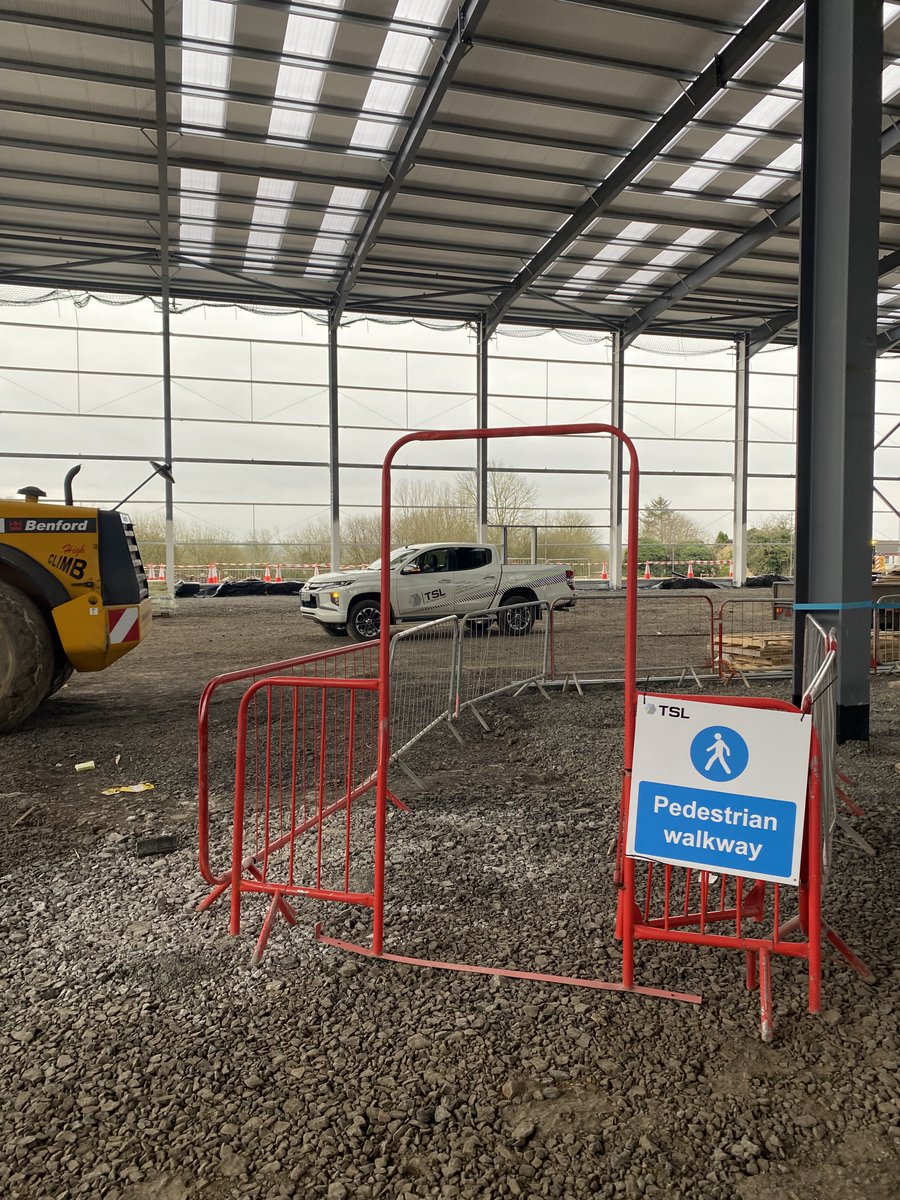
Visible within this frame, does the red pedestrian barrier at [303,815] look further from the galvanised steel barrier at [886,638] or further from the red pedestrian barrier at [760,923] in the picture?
the galvanised steel barrier at [886,638]

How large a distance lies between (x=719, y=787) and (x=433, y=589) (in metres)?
10.9

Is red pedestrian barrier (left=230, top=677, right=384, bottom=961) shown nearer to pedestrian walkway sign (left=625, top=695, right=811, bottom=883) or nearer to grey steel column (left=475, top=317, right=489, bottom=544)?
pedestrian walkway sign (left=625, top=695, right=811, bottom=883)

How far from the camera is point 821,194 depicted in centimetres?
745

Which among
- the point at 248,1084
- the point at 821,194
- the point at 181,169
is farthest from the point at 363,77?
the point at 248,1084

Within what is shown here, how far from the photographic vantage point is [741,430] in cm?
2836

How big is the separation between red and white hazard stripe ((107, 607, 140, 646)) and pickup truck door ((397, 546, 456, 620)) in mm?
6230

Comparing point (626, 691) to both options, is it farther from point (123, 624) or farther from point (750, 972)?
point (123, 624)

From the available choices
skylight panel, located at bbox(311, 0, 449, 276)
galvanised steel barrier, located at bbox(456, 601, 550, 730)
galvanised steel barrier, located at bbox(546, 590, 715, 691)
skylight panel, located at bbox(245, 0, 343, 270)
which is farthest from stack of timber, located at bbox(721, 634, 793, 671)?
skylight panel, located at bbox(245, 0, 343, 270)

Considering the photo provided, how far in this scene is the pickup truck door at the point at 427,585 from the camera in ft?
45.2

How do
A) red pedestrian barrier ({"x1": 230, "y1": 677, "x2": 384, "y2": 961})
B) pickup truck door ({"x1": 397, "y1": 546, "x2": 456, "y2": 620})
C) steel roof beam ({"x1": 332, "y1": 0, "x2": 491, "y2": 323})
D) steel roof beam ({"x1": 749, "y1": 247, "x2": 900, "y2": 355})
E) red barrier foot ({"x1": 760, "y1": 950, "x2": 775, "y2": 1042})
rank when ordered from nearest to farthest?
red barrier foot ({"x1": 760, "y1": 950, "x2": 775, "y2": 1042}), red pedestrian barrier ({"x1": 230, "y1": 677, "x2": 384, "y2": 961}), steel roof beam ({"x1": 332, "y1": 0, "x2": 491, "y2": 323}), pickup truck door ({"x1": 397, "y1": 546, "x2": 456, "y2": 620}), steel roof beam ({"x1": 749, "y1": 247, "x2": 900, "y2": 355})

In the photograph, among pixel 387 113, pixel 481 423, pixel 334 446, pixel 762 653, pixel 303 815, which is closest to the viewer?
pixel 303 815

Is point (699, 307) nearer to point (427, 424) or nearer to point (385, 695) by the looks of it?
point (427, 424)

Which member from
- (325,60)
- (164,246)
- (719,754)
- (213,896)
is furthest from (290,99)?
(719,754)

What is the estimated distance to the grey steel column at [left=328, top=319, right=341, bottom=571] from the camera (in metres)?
24.7
